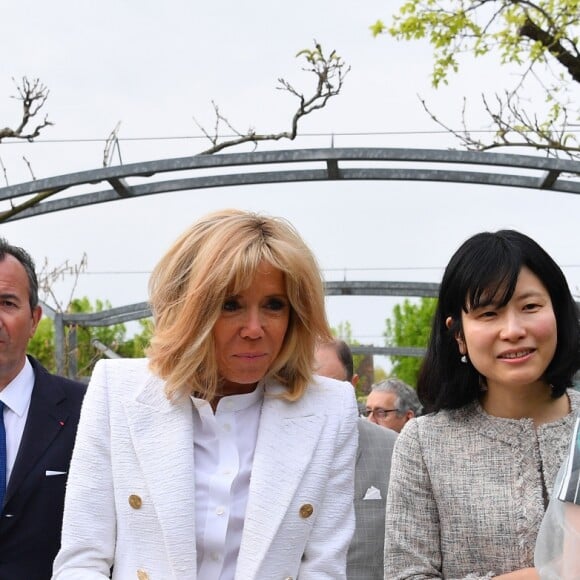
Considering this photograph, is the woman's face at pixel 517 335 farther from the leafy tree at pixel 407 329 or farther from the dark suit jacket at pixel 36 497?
the leafy tree at pixel 407 329

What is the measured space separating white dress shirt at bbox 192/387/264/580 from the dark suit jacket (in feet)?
3.63

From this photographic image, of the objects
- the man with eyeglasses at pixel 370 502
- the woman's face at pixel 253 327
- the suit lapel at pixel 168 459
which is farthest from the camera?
the man with eyeglasses at pixel 370 502

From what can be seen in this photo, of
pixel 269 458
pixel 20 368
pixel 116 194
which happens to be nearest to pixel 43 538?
pixel 20 368

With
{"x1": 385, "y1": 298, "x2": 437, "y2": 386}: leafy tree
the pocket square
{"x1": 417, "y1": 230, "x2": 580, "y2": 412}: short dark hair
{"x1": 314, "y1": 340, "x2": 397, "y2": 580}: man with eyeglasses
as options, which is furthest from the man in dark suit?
{"x1": 385, "y1": 298, "x2": 437, "y2": 386}: leafy tree

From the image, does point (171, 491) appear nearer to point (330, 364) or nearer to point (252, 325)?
point (252, 325)

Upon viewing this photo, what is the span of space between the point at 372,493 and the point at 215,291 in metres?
1.86

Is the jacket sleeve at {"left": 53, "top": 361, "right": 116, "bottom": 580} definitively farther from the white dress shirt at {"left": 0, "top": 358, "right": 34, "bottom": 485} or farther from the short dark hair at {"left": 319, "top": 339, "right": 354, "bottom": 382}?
the short dark hair at {"left": 319, "top": 339, "right": 354, "bottom": 382}

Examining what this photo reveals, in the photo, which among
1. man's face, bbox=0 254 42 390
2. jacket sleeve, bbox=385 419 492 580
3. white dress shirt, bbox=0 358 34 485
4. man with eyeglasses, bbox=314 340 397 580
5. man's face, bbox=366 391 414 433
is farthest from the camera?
man's face, bbox=366 391 414 433

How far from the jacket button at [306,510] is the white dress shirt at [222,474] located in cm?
15

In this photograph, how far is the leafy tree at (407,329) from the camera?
42.1m

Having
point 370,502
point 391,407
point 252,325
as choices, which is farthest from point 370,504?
point 391,407

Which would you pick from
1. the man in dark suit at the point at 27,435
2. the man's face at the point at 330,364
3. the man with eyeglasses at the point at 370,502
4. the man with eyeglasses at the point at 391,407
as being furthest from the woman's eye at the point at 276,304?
the man with eyeglasses at the point at 391,407

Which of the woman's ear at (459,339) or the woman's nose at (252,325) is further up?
→ the woman's nose at (252,325)

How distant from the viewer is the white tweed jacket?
9.00ft
